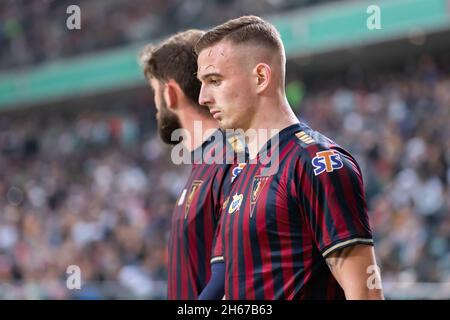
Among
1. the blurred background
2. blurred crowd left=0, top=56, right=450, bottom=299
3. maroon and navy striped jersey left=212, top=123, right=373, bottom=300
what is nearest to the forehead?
maroon and navy striped jersey left=212, top=123, right=373, bottom=300

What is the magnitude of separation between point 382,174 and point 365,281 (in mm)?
7408

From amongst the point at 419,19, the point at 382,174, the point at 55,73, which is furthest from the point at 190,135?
the point at 55,73

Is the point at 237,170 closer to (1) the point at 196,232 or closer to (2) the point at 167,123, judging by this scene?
(1) the point at 196,232

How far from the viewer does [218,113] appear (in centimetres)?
276

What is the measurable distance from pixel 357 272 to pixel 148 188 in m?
10.7

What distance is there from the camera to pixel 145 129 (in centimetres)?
1558

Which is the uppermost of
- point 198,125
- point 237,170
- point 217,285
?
point 198,125

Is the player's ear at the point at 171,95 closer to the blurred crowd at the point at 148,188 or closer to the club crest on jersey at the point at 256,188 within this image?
the club crest on jersey at the point at 256,188

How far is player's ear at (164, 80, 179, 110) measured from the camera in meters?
3.71

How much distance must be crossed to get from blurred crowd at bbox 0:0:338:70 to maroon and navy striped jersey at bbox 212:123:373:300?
39.6ft

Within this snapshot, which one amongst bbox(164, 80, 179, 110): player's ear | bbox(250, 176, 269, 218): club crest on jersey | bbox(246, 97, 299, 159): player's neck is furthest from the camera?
bbox(164, 80, 179, 110): player's ear

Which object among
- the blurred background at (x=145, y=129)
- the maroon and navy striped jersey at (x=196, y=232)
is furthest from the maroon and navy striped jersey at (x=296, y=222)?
the blurred background at (x=145, y=129)

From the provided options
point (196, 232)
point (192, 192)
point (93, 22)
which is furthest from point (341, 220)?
point (93, 22)

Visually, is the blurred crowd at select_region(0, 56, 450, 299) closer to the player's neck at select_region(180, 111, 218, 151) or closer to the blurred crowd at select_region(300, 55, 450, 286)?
the blurred crowd at select_region(300, 55, 450, 286)
